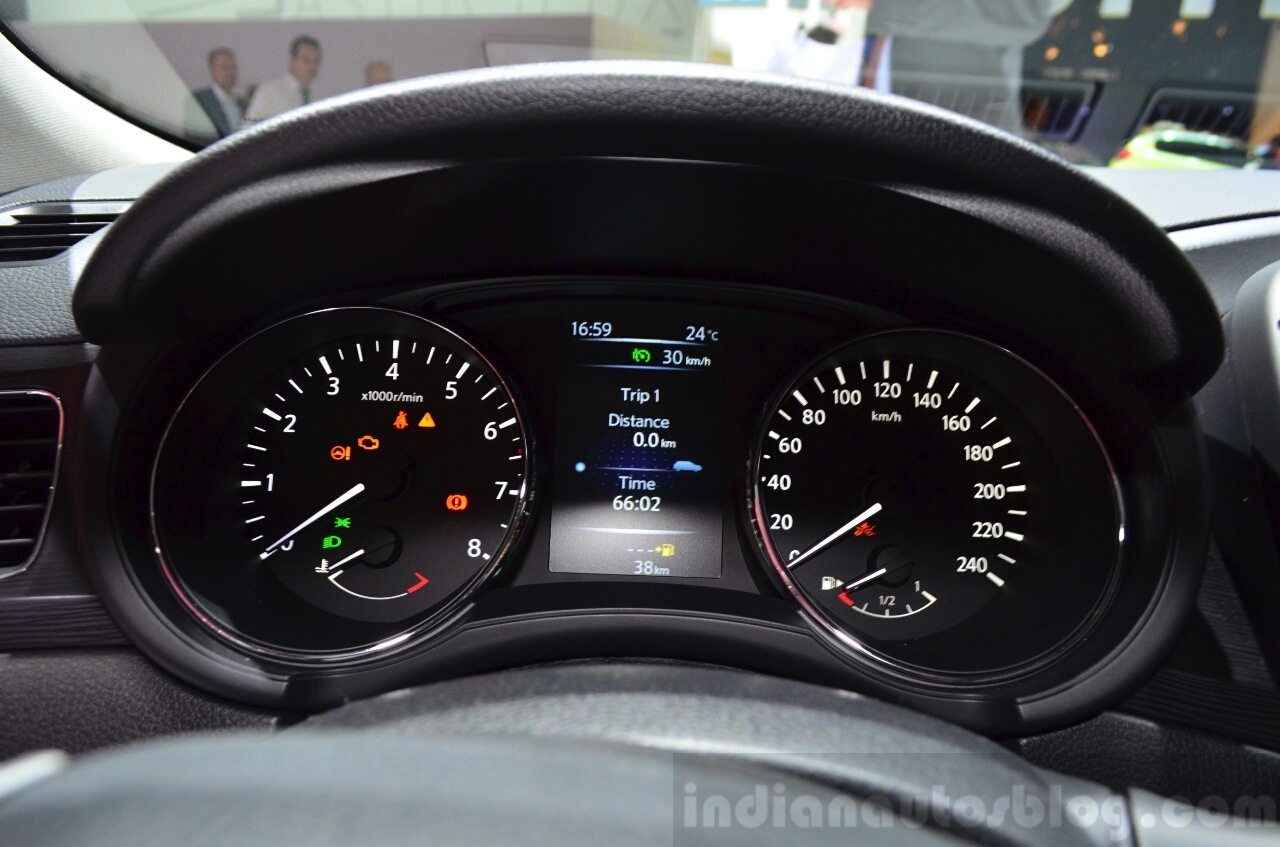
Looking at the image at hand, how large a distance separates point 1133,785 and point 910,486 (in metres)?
0.62

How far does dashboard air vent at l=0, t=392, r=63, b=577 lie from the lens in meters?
1.57

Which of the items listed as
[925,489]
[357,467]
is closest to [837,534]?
[925,489]

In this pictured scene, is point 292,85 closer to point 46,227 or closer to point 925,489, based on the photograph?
point 46,227

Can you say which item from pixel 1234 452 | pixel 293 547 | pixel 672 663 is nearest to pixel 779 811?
pixel 672 663

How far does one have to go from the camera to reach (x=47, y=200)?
74.6 inches

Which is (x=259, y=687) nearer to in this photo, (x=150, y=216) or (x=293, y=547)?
(x=293, y=547)

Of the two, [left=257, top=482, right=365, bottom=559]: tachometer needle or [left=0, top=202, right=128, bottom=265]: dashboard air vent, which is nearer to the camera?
[left=0, top=202, right=128, bottom=265]: dashboard air vent

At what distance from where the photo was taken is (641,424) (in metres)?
1.92

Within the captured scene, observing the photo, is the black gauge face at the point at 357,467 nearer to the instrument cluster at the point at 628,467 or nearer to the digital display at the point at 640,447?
the instrument cluster at the point at 628,467

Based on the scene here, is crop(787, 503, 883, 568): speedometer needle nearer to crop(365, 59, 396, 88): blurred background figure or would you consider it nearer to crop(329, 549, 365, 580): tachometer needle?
crop(329, 549, 365, 580): tachometer needle

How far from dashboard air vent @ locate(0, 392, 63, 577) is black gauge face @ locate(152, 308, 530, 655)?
0.86 feet

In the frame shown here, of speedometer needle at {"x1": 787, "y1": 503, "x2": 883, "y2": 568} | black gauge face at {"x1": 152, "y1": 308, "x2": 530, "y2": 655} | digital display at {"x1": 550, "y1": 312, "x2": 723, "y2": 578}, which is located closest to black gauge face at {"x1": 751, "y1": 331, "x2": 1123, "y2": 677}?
speedometer needle at {"x1": 787, "y1": 503, "x2": 883, "y2": 568}

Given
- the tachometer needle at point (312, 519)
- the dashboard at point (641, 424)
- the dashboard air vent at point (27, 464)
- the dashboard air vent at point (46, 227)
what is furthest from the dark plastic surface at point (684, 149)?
the tachometer needle at point (312, 519)

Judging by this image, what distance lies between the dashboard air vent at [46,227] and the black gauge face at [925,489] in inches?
52.1
